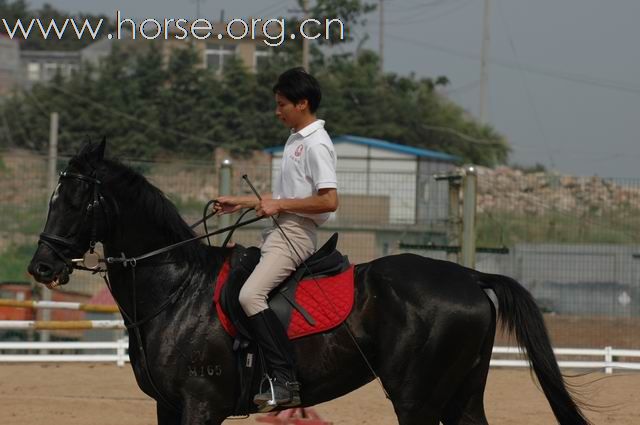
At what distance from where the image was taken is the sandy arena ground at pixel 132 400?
9.98m

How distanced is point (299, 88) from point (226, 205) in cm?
85

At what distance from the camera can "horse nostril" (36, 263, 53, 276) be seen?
5.77m

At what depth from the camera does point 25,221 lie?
15430 millimetres

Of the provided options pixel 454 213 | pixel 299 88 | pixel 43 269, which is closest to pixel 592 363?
pixel 454 213

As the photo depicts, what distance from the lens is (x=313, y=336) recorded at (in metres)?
6.19

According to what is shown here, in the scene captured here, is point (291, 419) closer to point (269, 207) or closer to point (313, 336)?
point (313, 336)

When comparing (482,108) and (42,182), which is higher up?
(482,108)

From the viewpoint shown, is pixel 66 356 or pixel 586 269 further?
pixel 586 269

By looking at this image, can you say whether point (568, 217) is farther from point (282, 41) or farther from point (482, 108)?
point (482, 108)

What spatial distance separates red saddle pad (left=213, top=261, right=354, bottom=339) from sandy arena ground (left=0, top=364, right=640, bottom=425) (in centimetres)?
371

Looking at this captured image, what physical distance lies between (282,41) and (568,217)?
31514 mm

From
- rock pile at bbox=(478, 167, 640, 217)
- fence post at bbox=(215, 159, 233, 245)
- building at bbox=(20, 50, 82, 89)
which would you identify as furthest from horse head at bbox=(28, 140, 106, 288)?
building at bbox=(20, 50, 82, 89)

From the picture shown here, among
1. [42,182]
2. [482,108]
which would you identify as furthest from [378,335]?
[482,108]

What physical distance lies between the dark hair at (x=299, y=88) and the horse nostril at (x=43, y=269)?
1.72 metres
